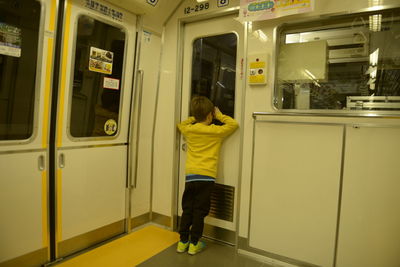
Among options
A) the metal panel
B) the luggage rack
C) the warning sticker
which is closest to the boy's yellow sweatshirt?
the metal panel

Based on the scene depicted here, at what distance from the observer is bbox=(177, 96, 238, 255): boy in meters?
2.61

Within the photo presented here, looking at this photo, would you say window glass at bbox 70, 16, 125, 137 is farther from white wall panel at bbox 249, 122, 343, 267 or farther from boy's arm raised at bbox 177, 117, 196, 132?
white wall panel at bbox 249, 122, 343, 267

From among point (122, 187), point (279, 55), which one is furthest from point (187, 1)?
point (122, 187)

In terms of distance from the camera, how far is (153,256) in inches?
102

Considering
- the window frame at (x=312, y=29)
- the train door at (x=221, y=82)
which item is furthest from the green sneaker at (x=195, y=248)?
the window frame at (x=312, y=29)

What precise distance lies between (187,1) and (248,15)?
0.91 meters

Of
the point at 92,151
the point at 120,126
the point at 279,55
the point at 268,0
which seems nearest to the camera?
the point at 268,0

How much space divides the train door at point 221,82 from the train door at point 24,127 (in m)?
1.39

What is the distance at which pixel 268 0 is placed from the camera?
234 centimetres

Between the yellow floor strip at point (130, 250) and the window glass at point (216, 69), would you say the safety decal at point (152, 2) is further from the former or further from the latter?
the yellow floor strip at point (130, 250)

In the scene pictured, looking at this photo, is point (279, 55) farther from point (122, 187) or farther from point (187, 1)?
point (122, 187)

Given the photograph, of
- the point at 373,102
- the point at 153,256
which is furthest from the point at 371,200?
the point at 153,256

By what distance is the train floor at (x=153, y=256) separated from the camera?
2455 millimetres

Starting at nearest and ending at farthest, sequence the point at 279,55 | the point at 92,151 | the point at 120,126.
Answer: the point at 279,55 → the point at 92,151 → the point at 120,126
